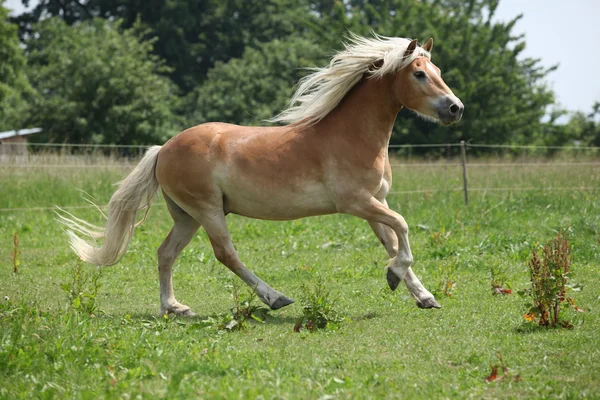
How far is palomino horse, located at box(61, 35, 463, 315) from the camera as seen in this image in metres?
6.76

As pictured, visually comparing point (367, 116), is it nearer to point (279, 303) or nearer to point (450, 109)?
point (450, 109)

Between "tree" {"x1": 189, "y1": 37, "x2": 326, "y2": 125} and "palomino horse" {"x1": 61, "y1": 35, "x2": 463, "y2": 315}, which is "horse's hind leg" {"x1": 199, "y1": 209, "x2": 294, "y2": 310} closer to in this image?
"palomino horse" {"x1": 61, "y1": 35, "x2": 463, "y2": 315}

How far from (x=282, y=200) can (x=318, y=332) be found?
4.67 feet

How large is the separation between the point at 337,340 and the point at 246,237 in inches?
251

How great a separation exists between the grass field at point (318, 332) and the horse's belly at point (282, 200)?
92cm

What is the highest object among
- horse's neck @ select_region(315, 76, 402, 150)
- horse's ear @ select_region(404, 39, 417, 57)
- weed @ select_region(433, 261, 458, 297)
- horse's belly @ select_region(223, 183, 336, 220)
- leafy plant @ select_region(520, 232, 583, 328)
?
horse's ear @ select_region(404, 39, 417, 57)

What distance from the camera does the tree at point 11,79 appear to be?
1248 inches

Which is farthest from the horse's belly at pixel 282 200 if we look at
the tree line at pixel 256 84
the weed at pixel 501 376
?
the tree line at pixel 256 84

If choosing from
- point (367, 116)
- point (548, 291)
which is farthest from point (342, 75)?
point (548, 291)

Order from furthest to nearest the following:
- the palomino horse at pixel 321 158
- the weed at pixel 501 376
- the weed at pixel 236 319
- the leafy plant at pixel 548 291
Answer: the palomino horse at pixel 321 158 < the weed at pixel 236 319 < the leafy plant at pixel 548 291 < the weed at pixel 501 376

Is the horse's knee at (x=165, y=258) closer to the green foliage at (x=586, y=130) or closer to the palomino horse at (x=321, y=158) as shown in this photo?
the palomino horse at (x=321, y=158)

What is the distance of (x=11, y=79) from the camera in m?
33.8

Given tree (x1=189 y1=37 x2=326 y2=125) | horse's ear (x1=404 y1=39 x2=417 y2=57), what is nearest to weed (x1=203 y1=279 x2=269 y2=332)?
horse's ear (x1=404 y1=39 x2=417 y2=57)

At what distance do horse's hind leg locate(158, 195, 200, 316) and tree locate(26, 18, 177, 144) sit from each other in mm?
23210
